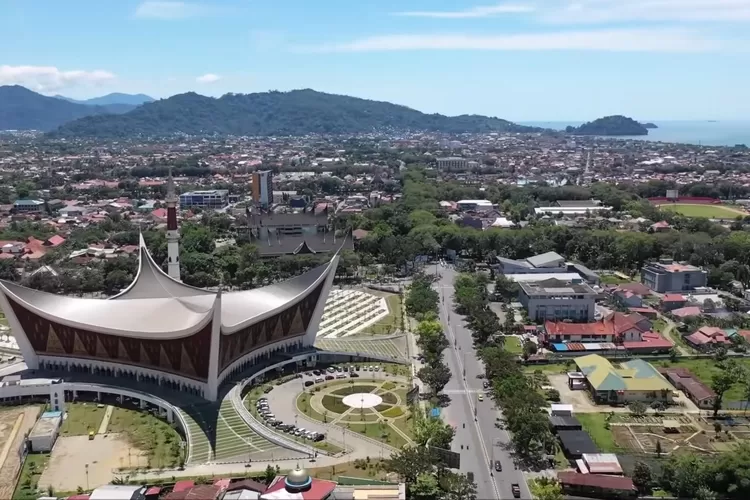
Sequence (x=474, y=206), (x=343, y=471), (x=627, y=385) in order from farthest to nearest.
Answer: (x=474, y=206) < (x=627, y=385) < (x=343, y=471)

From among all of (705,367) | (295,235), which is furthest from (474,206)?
(705,367)

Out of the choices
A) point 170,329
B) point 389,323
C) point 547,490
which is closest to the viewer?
point 547,490

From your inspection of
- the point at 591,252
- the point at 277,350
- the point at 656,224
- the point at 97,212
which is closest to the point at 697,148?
the point at 656,224

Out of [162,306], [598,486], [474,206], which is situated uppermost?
[162,306]

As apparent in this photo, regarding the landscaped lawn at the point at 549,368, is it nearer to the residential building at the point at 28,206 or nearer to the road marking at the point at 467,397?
the road marking at the point at 467,397

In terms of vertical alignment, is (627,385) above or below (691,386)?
above

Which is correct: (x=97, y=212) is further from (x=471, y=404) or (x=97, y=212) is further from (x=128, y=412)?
(x=471, y=404)

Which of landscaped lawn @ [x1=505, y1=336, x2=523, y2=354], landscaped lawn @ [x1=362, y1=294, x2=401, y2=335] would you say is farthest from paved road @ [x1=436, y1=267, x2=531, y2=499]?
landscaped lawn @ [x1=362, y1=294, x2=401, y2=335]

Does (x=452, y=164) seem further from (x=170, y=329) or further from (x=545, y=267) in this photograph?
(x=170, y=329)
